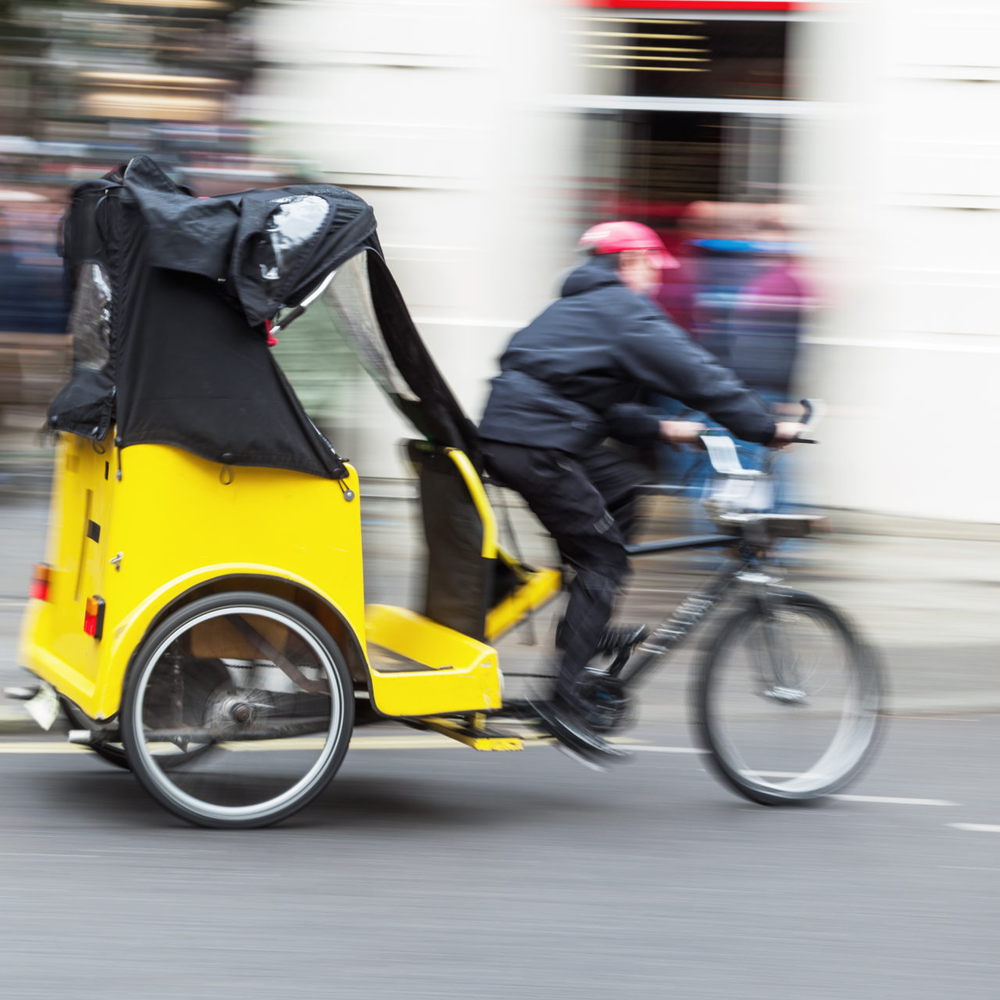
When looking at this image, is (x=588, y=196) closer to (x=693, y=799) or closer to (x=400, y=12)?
(x=400, y=12)

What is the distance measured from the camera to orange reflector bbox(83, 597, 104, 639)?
450cm

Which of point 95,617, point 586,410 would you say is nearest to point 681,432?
point 586,410

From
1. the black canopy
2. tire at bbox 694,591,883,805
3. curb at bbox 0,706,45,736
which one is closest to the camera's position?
the black canopy

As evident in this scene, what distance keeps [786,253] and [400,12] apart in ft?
11.3

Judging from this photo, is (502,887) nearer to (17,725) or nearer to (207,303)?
(207,303)

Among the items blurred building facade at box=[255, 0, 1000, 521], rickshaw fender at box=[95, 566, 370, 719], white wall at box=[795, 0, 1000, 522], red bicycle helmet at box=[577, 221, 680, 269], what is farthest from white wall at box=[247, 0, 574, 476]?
rickshaw fender at box=[95, 566, 370, 719]

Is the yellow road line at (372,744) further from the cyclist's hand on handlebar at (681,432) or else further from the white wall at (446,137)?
the white wall at (446,137)

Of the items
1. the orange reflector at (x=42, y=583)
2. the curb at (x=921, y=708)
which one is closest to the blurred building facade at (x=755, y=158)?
the curb at (x=921, y=708)

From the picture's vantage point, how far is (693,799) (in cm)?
518

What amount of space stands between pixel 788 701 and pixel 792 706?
3cm

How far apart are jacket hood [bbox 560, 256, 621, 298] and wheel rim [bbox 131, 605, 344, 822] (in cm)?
138

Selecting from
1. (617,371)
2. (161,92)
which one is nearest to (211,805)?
(617,371)

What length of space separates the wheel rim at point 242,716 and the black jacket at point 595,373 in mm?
945

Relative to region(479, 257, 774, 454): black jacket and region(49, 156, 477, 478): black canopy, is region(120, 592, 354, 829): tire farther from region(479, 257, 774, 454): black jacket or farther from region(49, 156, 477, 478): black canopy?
region(479, 257, 774, 454): black jacket
